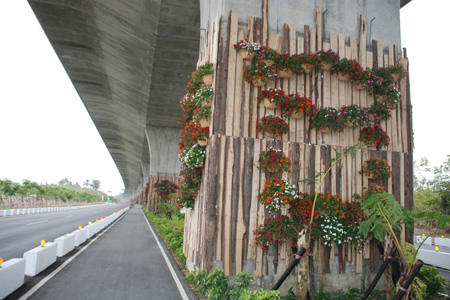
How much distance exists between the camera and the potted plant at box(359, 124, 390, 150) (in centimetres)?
750

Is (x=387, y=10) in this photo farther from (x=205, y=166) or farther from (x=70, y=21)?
(x=70, y=21)

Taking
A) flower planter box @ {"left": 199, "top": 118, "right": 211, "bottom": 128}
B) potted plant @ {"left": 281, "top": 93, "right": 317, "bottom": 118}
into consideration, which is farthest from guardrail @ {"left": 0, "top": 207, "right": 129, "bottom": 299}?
potted plant @ {"left": 281, "top": 93, "right": 317, "bottom": 118}

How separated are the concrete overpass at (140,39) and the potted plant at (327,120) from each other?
2204 mm

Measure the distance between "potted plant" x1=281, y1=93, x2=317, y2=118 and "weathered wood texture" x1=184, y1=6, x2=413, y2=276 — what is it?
1.00 feet

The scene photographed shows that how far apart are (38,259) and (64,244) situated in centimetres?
266

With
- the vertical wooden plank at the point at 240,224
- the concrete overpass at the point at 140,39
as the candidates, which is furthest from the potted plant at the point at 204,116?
the concrete overpass at the point at 140,39

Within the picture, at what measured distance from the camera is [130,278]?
7.44 meters

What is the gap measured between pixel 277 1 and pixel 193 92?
293cm

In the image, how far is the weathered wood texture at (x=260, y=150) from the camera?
652cm

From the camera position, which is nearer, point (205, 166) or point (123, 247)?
point (205, 166)

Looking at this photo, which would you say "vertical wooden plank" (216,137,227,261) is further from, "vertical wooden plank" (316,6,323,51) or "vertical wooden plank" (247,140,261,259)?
"vertical wooden plank" (316,6,323,51)

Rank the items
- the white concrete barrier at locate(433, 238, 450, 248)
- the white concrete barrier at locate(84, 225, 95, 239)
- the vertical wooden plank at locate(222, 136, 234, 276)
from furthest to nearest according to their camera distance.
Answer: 1. the white concrete barrier at locate(433, 238, 450, 248)
2. the white concrete barrier at locate(84, 225, 95, 239)
3. the vertical wooden plank at locate(222, 136, 234, 276)

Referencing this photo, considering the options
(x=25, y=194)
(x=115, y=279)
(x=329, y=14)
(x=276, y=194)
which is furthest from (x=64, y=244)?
(x=25, y=194)

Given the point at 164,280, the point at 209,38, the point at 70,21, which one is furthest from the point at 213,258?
the point at 70,21
